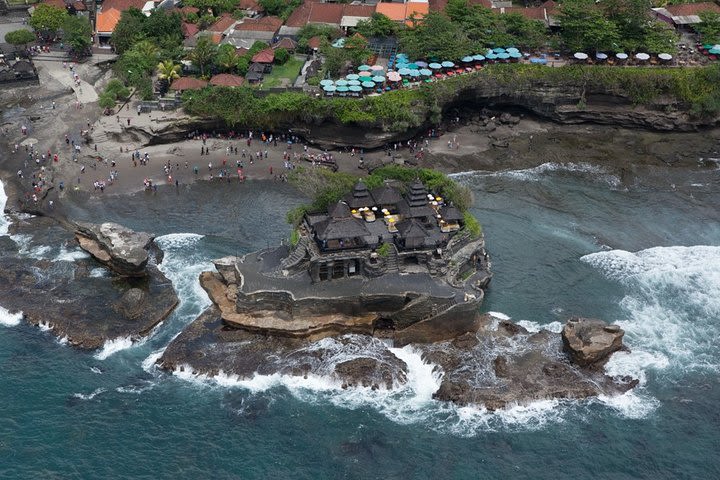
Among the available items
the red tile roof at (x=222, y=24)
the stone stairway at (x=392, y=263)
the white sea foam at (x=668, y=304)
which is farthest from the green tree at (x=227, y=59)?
the white sea foam at (x=668, y=304)

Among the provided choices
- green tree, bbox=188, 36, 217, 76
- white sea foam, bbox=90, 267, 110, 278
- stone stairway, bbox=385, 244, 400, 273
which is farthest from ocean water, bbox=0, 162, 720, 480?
green tree, bbox=188, 36, 217, 76

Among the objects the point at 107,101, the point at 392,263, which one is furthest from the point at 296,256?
the point at 107,101

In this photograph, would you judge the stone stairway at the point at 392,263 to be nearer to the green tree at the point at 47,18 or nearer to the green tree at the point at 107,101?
the green tree at the point at 107,101

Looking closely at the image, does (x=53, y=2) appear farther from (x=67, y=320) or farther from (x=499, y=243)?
(x=499, y=243)

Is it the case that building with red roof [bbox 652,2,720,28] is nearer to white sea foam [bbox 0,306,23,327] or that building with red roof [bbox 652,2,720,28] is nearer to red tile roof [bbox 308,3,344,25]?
red tile roof [bbox 308,3,344,25]

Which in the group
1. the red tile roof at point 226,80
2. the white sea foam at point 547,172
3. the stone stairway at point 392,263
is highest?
the red tile roof at point 226,80

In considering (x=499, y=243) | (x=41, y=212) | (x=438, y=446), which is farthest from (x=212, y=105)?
(x=438, y=446)
